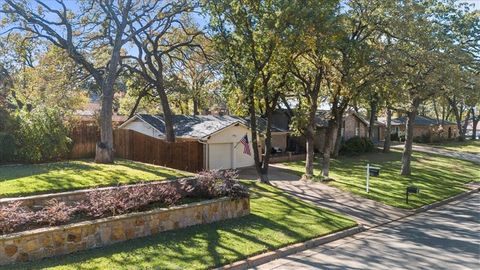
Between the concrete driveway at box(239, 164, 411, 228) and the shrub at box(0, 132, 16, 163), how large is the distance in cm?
1176

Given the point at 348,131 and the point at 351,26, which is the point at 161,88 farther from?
the point at 348,131

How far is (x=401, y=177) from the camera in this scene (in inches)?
942

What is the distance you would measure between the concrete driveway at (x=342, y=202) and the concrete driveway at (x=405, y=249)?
70cm

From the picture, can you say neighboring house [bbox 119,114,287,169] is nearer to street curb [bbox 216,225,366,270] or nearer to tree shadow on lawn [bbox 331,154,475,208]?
tree shadow on lawn [bbox 331,154,475,208]

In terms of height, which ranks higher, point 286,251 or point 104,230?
point 104,230

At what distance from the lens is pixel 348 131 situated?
4219 centimetres

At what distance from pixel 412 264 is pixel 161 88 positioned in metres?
18.1

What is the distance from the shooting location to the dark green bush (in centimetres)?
3575

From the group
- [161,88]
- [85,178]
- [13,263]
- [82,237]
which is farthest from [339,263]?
[161,88]

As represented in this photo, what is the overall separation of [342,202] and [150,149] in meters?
12.4

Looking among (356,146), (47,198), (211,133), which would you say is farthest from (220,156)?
(47,198)

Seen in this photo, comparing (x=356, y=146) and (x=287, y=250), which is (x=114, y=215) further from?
(x=356, y=146)

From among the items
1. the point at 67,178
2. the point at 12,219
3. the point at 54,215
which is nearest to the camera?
the point at 12,219

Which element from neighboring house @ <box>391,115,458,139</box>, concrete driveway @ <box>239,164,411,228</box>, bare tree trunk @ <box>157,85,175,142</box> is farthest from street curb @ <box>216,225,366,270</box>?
neighboring house @ <box>391,115,458,139</box>
